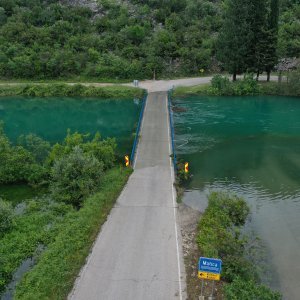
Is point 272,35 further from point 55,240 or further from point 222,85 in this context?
point 55,240

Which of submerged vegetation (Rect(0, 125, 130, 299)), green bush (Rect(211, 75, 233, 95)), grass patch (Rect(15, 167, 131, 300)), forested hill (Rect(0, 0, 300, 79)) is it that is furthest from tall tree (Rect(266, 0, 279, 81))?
grass patch (Rect(15, 167, 131, 300))

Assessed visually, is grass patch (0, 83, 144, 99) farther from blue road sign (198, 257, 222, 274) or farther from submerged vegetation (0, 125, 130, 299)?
blue road sign (198, 257, 222, 274)

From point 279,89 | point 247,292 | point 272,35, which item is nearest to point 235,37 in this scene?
point 272,35

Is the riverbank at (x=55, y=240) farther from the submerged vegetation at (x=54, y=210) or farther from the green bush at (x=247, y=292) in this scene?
the green bush at (x=247, y=292)

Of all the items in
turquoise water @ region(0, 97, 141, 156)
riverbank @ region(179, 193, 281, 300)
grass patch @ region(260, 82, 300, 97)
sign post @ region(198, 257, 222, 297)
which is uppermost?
grass patch @ region(260, 82, 300, 97)

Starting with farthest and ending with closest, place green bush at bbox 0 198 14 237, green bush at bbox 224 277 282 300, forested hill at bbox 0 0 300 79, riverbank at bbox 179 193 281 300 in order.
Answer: forested hill at bbox 0 0 300 79 → green bush at bbox 0 198 14 237 → riverbank at bbox 179 193 281 300 → green bush at bbox 224 277 282 300

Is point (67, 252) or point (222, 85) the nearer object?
point (67, 252)

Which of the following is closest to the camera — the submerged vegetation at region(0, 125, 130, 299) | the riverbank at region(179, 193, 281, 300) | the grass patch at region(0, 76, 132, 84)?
the riverbank at region(179, 193, 281, 300)

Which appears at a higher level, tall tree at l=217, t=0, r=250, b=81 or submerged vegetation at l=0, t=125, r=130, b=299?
tall tree at l=217, t=0, r=250, b=81

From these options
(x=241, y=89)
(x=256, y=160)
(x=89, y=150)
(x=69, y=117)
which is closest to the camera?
(x=89, y=150)
